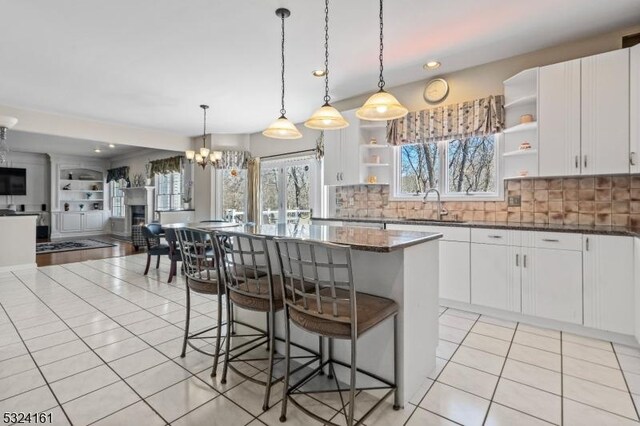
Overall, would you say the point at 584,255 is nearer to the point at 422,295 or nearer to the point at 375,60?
the point at 422,295

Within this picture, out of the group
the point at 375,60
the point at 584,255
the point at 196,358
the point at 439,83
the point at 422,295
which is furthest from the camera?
the point at 439,83

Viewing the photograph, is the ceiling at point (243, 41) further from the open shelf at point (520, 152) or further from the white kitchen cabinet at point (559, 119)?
the open shelf at point (520, 152)

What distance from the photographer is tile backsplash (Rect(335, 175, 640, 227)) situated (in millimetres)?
3109

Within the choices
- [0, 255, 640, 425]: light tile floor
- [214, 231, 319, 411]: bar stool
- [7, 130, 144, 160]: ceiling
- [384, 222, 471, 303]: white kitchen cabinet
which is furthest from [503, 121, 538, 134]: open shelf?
[7, 130, 144, 160]: ceiling

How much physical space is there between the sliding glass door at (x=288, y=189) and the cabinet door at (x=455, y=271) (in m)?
2.82

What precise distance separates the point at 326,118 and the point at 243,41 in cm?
141

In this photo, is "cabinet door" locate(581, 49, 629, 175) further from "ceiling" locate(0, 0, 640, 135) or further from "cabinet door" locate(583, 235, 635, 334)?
"cabinet door" locate(583, 235, 635, 334)

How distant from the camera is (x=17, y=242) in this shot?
5691mm

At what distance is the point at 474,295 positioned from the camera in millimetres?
3439

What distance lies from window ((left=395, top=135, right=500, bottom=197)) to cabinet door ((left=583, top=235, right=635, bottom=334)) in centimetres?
121

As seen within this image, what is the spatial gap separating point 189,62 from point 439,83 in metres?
3.08

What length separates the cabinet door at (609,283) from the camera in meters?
2.69

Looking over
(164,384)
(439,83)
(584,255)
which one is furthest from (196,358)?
(439,83)

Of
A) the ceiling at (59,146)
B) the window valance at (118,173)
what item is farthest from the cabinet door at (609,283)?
the window valance at (118,173)
